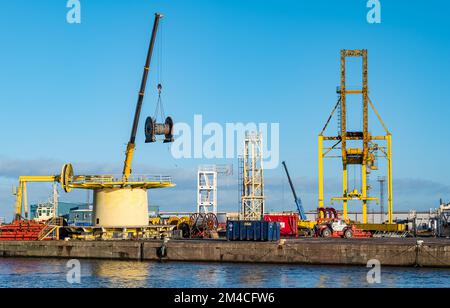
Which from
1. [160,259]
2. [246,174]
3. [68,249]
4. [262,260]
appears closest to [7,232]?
[68,249]

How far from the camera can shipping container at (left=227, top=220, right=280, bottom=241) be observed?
65.9m

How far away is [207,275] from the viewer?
50562 mm

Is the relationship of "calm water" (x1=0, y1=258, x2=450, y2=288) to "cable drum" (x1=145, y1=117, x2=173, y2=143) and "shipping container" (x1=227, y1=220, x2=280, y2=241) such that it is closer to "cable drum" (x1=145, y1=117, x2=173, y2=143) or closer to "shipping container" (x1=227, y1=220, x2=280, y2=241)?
"shipping container" (x1=227, y1=220, x2=280, y2=241)

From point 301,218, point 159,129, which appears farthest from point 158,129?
point 301,218

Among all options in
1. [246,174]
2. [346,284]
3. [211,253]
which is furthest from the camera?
[246,174]

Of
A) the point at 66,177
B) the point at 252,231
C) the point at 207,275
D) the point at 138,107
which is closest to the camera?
the point at 207,275

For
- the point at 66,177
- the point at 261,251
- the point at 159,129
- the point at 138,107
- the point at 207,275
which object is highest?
the point at 138,107

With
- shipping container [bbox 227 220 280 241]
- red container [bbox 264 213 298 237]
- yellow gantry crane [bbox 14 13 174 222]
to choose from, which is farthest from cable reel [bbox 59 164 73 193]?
red container [bbox 264 213 298 237]

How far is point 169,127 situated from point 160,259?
1817 centimetres

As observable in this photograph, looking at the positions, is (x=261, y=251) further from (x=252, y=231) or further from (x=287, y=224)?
(x=287, y=224)

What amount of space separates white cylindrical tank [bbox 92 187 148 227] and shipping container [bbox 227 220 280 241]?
11.2m

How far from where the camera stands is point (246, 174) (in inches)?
3834

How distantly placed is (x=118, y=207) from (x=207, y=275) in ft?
80.3

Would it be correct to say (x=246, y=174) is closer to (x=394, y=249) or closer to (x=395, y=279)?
(x=394, y=249)
